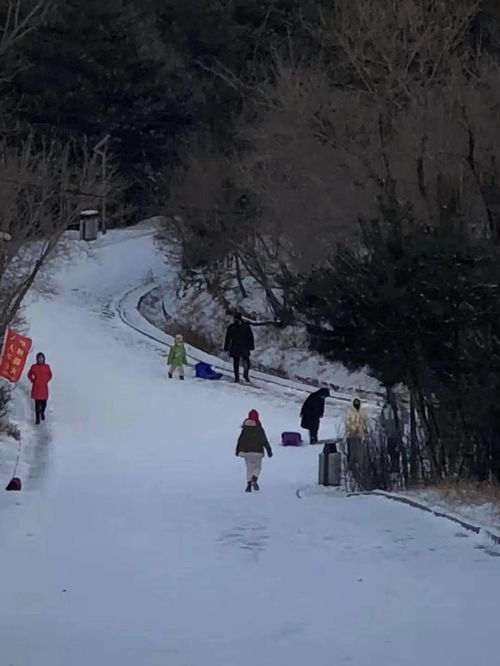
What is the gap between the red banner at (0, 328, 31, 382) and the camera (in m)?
28.2

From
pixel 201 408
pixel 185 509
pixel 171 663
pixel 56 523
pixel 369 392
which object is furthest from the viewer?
pixel 369 392

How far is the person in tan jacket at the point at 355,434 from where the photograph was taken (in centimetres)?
2105

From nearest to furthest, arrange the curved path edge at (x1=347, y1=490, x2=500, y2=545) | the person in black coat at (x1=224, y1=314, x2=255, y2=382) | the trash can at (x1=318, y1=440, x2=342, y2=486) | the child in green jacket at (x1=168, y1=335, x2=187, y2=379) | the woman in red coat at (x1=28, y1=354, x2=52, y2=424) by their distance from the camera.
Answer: the curved path edge at (x1=347, y1=490, x2=500, y2=545), the trash can at (x1=318, y1=440, x2=342, y2=486), the woman in red coat at (x1=28, y1=354, x2=52, y2=424), the person in black coat at (x1=224, y1=314, x2=255, y2=382), the child in green jacket at (x1=168, y1=335, x2=187, y2=379)

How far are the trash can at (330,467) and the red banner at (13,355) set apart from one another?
9.35 metres

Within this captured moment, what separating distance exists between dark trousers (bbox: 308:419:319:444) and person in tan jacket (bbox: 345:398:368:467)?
2500mm

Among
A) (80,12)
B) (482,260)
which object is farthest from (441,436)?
(80,12)

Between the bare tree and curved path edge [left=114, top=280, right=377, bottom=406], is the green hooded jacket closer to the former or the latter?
curved path edge [left=114, top=280, right=377, bottom=406]

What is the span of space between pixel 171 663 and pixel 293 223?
31606mm

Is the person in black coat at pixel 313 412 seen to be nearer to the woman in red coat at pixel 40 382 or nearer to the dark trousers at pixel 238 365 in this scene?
the woman in red coat at pixel 40 382

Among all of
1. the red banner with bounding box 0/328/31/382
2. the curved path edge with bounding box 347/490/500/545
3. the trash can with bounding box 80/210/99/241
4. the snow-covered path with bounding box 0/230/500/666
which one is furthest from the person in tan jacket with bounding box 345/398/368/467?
the red banner with bounding box 0/328/31/382

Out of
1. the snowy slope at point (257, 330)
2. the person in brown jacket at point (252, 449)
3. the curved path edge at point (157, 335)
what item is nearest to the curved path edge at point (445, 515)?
the person in brown jacket at point (252, 449)

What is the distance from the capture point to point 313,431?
26391 millimetres

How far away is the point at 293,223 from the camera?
39031 mm

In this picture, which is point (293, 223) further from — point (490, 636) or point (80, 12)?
point (490, 636)
